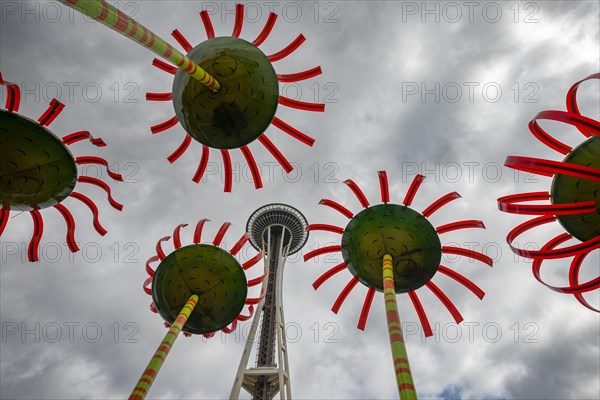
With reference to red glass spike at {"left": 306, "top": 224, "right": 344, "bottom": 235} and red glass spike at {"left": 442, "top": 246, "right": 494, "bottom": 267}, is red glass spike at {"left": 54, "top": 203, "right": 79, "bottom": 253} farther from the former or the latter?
red glass spike at {"left": 442, "top": 246, "right": 494, "bottom": 267}

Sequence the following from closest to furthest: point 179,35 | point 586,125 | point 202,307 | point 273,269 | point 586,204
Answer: point 586,125 → point 586,204 → point 202,307 → point 179,35 → point 273,269

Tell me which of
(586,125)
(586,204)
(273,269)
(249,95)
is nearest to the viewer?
(586,125)

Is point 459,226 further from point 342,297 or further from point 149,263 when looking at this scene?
point 149,263

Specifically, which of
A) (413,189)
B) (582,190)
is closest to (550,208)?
(582,190)

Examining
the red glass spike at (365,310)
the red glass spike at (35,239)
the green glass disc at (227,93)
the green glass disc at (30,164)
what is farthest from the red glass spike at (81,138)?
the red glass spike at (365,310)

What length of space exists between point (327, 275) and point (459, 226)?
254 cm

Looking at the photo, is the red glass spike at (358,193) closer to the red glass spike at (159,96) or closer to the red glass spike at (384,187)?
the red glass spike at (384,187)

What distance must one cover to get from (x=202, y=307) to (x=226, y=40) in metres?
4.44

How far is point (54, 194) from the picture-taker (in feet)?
20.8

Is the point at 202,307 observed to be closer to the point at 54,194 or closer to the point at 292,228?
the point at 54,194

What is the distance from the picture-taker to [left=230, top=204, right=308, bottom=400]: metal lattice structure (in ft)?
112

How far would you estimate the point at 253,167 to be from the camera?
7.85 meters

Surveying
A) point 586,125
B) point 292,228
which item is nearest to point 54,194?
point 586,125

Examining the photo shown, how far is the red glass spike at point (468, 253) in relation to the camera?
6629 mm
